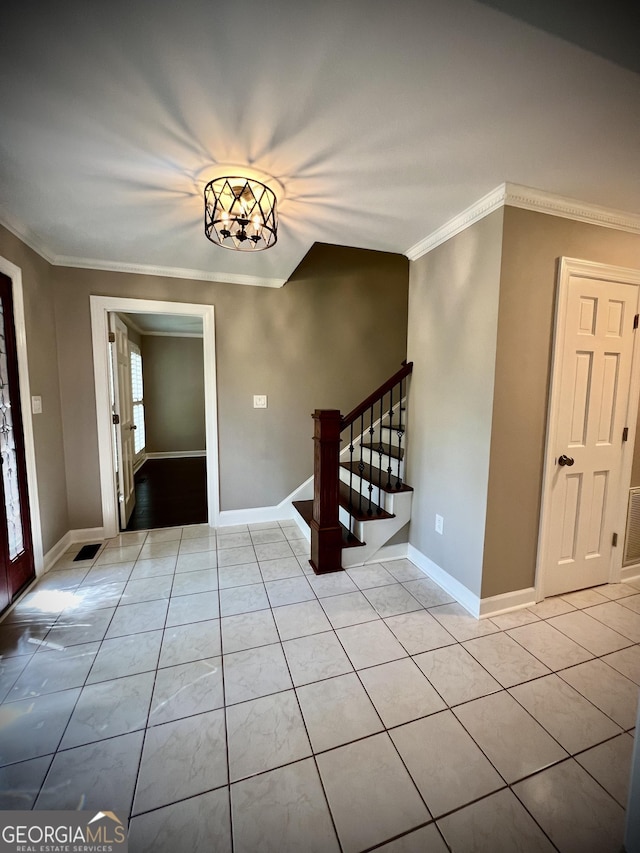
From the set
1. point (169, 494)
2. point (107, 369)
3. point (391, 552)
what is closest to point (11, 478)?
point (107, 369)

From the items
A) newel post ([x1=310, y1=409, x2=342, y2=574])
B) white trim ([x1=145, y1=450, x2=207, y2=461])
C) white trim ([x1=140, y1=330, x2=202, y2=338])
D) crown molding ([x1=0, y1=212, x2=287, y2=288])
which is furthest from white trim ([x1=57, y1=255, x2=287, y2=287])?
white trim ([x1=145, y1=450, x2=207, y2=461])

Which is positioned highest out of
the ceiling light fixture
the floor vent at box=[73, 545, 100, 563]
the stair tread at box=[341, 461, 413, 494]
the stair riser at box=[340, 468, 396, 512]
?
the ceiling light fixture

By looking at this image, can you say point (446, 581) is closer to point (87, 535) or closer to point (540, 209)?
point (540, 209)

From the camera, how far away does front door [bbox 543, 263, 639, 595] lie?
1.97 metres

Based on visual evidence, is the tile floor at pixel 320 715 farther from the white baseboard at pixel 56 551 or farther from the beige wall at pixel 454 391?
the beige wall at pixel 454 391

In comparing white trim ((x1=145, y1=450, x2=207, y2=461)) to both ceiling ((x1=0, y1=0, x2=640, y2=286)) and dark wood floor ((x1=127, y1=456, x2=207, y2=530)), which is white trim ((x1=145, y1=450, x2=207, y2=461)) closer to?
dark wood floor ((x1=127, y1=456, x2=207, y2=530))

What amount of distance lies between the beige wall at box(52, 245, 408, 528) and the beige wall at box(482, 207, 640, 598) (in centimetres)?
187

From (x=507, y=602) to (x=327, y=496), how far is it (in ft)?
4.25

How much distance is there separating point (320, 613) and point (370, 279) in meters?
3.19

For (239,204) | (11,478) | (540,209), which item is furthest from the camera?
(11,478)

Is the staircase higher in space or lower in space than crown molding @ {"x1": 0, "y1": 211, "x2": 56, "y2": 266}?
lower

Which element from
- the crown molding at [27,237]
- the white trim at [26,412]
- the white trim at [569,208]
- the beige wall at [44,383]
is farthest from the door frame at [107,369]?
the white trim at [569,208]

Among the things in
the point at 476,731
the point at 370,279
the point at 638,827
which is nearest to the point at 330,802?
the point at 476,731

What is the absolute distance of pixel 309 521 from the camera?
2713 millimetres
